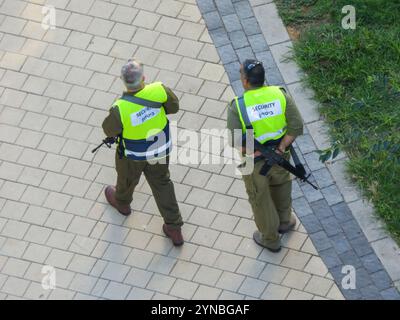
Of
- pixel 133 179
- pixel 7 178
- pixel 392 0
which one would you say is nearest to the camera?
pixel 133 179

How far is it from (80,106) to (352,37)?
9.47ft

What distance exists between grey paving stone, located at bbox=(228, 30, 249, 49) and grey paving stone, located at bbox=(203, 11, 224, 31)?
174 millimetres

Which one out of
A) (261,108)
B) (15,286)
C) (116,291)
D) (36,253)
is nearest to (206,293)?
(116,291)

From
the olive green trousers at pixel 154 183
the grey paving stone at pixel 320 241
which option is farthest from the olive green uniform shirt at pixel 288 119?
the grey paving stone at pixel 320 241

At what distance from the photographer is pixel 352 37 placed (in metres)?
10.2

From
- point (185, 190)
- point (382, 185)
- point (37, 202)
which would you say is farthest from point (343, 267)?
point (37, 202)

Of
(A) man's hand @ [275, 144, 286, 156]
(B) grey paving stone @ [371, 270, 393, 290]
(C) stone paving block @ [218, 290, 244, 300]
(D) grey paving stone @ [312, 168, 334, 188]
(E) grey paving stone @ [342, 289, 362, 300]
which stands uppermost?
(A) man's hand @ [275, 144, 286, 156]

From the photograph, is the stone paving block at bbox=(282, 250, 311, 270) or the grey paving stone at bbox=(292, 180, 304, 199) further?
the grey paving stone at bbox=(292, 180, 304, 199)

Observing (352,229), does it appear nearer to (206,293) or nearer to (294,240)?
(294,240)

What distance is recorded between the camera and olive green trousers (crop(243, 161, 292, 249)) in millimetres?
8742

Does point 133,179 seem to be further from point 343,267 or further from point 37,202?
point 343,267

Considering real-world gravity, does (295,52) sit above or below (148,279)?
above

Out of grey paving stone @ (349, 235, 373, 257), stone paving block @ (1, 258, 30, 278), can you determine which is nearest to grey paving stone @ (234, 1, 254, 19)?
grey paving stone @ (349, 235, 373, 257)

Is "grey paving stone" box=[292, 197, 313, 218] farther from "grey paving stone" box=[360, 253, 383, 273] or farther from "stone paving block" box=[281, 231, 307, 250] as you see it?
"grey paving stone" box=[360, 253, 383, 273]
